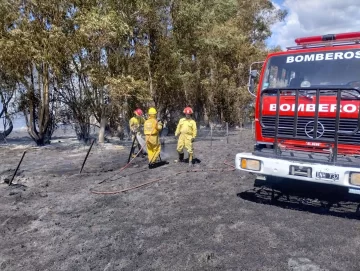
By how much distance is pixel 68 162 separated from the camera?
1060 centimetres

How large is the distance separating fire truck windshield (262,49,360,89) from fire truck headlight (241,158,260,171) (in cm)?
154

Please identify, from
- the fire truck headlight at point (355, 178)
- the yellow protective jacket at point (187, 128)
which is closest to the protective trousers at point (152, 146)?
the yellow protective jacket at point (187, 128)

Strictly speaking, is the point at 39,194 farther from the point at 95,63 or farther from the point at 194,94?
the point at 194,94

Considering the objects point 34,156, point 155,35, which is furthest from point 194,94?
point 34,156

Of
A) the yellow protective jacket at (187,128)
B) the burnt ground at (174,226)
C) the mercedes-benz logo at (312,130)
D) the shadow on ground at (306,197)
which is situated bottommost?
the burnt ground at (174,226)

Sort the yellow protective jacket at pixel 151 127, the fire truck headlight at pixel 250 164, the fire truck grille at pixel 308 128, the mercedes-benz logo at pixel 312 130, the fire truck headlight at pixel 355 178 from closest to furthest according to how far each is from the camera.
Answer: the fire truck headlight at pixel 355 178 < the fire truck grille at pixel 308 128 < the mercedes-benz logo at pixel 312 130 < the fire truck headlight at pixel 250 164 < the yellow protective jacket at pixel 151 127

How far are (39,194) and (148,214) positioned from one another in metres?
2.76

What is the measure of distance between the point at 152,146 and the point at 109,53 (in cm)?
732

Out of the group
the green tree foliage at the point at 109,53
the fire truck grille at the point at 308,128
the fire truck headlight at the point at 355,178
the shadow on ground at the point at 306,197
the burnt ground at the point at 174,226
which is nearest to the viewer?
the burnt ground at the point at 174,226

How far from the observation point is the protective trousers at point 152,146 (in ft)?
29.5

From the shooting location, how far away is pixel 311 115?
17.0ft

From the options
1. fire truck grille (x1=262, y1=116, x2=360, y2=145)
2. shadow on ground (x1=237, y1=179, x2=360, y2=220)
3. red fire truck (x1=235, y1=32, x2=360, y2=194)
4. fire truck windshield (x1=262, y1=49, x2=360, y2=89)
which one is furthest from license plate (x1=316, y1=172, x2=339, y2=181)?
fire truck windshield (x1=262, y1=49, x2=360, y2=89)

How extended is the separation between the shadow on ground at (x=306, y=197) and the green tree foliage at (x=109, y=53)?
8.45 m

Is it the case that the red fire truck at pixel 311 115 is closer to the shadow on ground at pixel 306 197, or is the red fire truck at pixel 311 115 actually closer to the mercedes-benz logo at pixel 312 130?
the mercedes-benz logo at pixel 312 130
